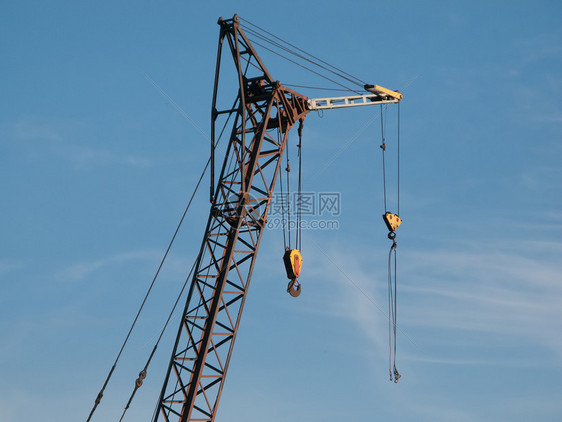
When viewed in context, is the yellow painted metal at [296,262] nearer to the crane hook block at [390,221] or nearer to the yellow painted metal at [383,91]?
the crane hook block at [390,221]

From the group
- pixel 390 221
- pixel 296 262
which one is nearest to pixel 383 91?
pixel 390 221

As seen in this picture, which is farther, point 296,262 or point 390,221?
point 390,221

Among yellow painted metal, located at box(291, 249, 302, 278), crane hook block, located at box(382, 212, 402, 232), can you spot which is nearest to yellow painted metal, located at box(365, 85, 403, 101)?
crane hook block, located at box(382, 212, 402, 232)

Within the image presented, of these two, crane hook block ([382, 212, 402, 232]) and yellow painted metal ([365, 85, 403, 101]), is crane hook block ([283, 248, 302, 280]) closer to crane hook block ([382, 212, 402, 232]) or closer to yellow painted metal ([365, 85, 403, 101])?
crane hook block ([382, 212, 402, 232])

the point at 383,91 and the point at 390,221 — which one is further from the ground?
the point at 383,91

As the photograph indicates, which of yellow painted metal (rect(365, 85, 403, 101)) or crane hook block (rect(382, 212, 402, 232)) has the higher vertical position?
yellow painted metal (rect(365, 85, 403, 101))

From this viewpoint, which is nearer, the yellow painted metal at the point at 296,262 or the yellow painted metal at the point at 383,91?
the yellow painted metal at the point at 296,262

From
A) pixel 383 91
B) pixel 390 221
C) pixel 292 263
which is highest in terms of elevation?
pixel 383 91

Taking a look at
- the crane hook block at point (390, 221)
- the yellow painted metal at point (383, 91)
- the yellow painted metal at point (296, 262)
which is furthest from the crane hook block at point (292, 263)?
the yellow painted metal at point (383, 91)

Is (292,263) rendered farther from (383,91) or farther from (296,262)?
(383,91)

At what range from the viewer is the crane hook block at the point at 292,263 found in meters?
38.1

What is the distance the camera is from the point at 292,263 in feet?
125

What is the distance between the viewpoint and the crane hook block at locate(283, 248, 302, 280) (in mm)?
38094

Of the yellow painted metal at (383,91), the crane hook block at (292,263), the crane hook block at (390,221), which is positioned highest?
the yellow painted metal at (383,91)
